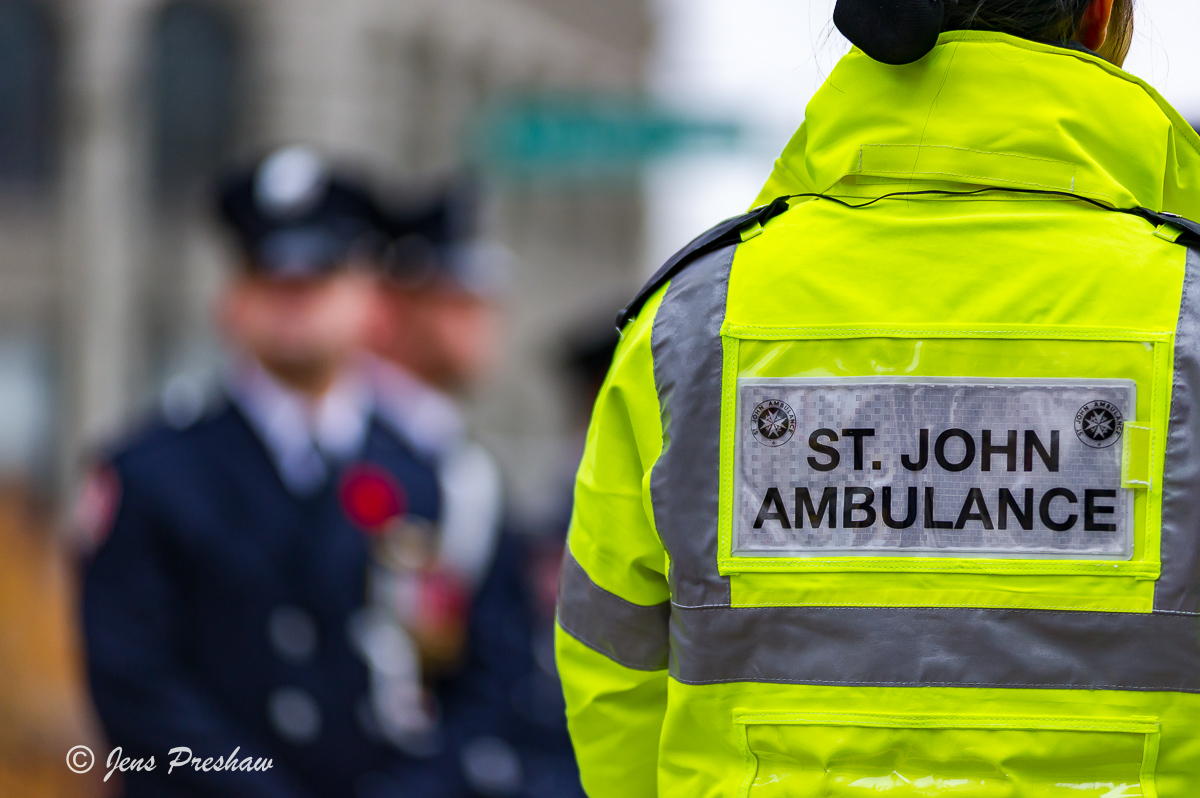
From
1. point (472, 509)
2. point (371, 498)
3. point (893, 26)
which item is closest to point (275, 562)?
point (371, 498)

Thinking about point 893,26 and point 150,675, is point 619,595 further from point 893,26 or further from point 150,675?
point 150,675

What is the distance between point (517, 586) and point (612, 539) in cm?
209

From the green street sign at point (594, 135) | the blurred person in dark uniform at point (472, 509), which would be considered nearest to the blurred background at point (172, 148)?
the green street sign at point (594, 135)

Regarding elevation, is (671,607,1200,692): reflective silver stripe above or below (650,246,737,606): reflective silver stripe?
below

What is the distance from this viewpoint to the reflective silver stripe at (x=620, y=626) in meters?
1.64

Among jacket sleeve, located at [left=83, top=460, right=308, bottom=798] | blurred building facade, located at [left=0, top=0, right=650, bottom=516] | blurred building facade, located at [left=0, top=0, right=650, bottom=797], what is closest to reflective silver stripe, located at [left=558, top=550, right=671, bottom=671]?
jacket sleeve, located at [left=83, top=460, right=308, bottom=798]

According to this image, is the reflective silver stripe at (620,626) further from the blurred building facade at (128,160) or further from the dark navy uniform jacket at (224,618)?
the blurred building facade at (128,160)

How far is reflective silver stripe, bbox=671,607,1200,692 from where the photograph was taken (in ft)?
4.68

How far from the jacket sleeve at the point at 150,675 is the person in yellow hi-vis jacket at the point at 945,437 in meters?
1.68

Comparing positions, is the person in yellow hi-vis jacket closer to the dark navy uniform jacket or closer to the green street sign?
the dark navy uniform jacket

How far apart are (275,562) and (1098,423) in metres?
2.20

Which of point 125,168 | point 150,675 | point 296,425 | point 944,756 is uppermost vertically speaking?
point 944,756

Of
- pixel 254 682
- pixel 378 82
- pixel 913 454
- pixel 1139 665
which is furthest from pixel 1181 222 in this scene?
pixel 378 82

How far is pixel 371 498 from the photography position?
3.36 metres
